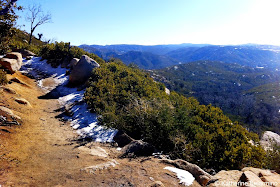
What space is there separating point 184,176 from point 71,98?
12.6 meters

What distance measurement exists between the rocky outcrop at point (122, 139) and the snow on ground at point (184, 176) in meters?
3.12

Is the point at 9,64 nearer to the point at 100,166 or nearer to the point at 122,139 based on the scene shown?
the point at 122,139

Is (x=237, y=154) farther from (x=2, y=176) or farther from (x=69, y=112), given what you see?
(x=69, y=112)

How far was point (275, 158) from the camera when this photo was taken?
21.8ft

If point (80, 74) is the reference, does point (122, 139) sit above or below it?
below

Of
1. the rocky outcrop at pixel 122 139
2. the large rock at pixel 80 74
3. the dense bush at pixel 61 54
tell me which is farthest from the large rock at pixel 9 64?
the rocky outcrop at pixel 122 139

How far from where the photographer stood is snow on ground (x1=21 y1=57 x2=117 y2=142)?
938 cm

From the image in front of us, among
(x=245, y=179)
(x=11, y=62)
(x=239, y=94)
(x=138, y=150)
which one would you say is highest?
(x=11, y=62)

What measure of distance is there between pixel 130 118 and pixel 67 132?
3.75 meters

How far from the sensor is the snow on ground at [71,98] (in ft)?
30.8

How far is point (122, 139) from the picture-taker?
857cm

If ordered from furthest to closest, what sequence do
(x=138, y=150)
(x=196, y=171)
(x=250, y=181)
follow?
(x=138, y=150)
(x=196, y=171)
(x=250, y=181)

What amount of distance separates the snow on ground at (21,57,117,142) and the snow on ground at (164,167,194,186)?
4231 millimetres

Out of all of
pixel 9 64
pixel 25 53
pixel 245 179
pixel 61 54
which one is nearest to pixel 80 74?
pixel 9 64
